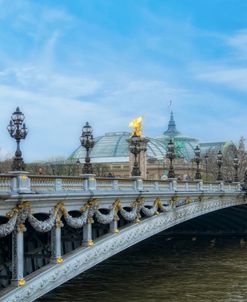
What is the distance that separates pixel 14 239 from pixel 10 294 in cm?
181

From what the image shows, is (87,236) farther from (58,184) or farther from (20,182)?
(20,182)

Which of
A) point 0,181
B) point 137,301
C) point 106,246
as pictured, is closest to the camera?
point 0,181

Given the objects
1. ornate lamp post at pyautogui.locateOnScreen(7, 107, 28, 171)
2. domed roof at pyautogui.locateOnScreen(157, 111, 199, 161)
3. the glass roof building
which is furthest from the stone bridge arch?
domed roof at pyautogui.locateOnScreen(157, 111, 199, 161)

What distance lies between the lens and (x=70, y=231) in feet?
93.1

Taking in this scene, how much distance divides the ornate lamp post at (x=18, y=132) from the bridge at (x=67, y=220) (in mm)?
463

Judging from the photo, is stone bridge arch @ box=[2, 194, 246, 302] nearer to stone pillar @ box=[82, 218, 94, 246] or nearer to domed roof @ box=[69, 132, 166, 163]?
stone pillar @ box=[82, 218, 94, 246]

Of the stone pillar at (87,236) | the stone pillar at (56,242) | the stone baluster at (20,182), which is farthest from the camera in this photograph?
the stone pillar at (87,236)

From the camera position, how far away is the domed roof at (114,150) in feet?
417

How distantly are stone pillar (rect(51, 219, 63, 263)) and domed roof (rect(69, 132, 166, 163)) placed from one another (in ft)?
325

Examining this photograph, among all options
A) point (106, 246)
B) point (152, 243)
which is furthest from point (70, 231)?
point (152, 243)

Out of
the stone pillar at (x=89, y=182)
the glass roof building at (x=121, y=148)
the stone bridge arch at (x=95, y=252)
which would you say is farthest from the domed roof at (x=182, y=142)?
the stone pillar at (x=89, y=182)

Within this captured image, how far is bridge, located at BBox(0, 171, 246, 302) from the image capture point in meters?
20.9

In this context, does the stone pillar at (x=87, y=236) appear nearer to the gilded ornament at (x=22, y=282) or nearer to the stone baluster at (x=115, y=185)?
the stone baluster at (x=115, y=185)

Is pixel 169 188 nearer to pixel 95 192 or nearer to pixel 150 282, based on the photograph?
pixel 150 282
